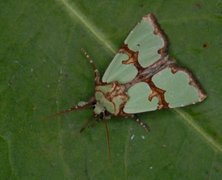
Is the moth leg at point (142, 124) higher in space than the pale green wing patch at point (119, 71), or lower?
lower

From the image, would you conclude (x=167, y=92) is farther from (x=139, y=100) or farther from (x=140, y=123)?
(x=140, y=123)

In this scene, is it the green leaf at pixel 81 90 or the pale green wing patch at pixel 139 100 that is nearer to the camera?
the green leaf at pixel 81 90

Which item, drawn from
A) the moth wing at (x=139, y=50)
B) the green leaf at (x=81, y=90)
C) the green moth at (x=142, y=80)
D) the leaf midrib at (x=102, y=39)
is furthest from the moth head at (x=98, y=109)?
the leaf midrib at (x=102, y=39)

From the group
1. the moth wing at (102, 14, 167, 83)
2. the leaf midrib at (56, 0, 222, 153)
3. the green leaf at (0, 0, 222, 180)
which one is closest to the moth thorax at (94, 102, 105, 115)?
the green leaf at (0, 0, 222, 180)

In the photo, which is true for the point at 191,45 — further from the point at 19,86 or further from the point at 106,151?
the point at 19,86

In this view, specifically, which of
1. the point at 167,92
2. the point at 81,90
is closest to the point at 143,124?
the point at 167,92

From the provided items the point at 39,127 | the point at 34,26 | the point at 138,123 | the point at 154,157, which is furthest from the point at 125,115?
the point at 34,26

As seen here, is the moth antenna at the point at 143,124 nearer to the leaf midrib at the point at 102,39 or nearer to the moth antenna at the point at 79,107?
the leaf midrib at the point at 102,39

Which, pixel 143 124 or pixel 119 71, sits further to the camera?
pixel 119 71
